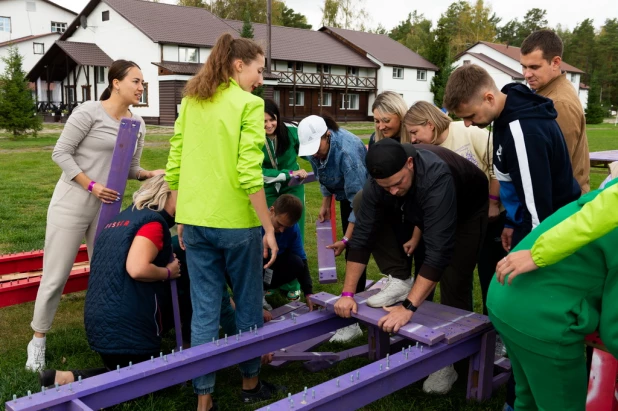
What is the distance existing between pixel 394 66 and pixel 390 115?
4278cm

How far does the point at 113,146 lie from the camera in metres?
4.13

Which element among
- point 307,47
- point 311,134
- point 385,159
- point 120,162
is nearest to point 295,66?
point 307,47

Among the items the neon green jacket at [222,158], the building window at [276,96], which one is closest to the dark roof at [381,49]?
the building window at [276,96]

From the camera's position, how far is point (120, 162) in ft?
13.4

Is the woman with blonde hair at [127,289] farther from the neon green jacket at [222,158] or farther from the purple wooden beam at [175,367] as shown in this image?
the purple wooden beam at [175,367]

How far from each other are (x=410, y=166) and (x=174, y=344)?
235 cm

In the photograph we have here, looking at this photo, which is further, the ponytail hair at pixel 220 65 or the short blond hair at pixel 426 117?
the short blond hair at pixel 426 117

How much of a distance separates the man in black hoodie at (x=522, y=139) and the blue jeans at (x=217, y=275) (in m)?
1.36

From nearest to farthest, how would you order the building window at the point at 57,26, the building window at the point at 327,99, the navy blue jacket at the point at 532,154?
1. the navy blue jacket at the point at 532,154
2. the building window at the point at 327,99
3. the building window at the point at 57,26

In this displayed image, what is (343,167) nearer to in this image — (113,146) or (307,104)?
(113,146)

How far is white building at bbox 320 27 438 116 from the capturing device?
4505 centimetres

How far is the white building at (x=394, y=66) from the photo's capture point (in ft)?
148

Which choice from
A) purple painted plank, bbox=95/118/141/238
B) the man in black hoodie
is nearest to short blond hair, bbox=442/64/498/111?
the man in black hoodie

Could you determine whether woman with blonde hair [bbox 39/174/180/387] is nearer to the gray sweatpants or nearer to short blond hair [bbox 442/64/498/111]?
the gray sweatpants
